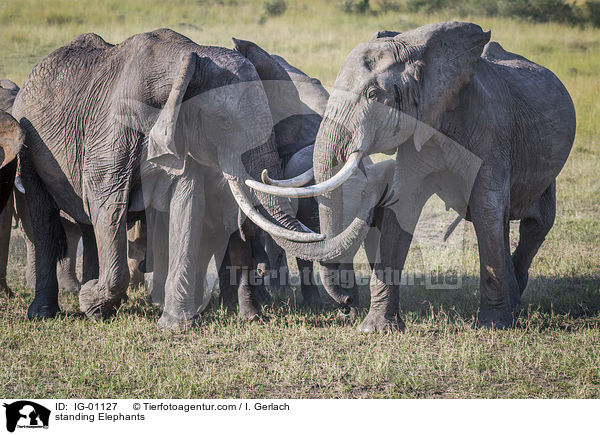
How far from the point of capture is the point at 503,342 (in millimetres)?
6938

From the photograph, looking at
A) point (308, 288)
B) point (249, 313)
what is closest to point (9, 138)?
point (249, 313)

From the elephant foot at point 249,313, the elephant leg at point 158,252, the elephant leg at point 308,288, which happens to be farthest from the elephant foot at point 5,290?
the elephant leg at point 308,288

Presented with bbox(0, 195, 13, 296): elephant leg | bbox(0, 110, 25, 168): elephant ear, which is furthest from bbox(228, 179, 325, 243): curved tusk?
bbox(0, 195, 13, 296): elephant leg

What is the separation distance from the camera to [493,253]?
7164 mm

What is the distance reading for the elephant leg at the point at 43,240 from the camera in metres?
7.94

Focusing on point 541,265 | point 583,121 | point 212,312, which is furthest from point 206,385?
point 583,121

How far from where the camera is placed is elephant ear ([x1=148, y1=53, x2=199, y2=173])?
688 cm

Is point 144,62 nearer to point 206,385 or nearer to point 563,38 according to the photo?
point 206,385

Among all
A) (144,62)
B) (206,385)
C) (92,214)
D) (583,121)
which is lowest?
(583,121)

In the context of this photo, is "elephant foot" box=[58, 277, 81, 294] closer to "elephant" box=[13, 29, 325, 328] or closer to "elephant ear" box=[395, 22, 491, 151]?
"elephant" box=[13, 29, 325, 328]

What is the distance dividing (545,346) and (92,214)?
3705mm

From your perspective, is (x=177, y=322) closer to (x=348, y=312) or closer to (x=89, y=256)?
(x=348, y=312)

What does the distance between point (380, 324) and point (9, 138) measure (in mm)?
3403
